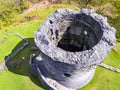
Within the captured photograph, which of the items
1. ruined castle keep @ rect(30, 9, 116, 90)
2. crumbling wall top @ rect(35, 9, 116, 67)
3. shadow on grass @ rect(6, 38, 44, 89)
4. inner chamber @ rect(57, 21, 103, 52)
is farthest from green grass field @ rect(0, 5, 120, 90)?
crumbling wall top @ rect(35, 9, 116, 67)

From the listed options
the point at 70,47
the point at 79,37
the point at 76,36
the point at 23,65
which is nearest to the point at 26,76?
the point at 23,65

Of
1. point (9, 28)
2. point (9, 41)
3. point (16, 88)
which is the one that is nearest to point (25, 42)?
point (9, 41)

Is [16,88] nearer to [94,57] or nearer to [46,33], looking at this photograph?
[46,33]

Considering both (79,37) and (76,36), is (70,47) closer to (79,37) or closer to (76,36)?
(76,36)

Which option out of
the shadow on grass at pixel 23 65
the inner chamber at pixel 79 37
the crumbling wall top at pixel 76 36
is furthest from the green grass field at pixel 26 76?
the crumbling wall top at pixel 76 36

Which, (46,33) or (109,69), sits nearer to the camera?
(46,33)

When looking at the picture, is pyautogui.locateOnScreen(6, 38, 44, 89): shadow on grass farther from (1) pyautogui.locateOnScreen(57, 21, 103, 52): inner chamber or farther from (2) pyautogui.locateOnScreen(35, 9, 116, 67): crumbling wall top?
(1) pyautogui.locateOnScreen(57, 21, 103, 52): inner chamber

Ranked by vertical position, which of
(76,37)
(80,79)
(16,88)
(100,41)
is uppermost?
(100,41)
